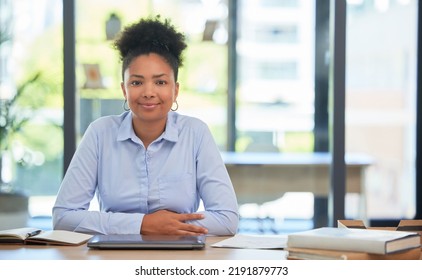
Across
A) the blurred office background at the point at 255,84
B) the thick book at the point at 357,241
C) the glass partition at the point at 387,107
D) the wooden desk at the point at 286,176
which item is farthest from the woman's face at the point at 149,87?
the glass partition at the point at 387,107

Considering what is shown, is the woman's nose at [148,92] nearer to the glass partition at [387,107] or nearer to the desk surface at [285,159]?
the desk surface at [285,159]

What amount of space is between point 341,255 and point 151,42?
3.91 feet

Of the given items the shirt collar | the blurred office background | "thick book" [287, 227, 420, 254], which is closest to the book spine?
"thick book" [287, 227, 420, 254]

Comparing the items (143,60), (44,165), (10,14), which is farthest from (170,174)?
(10,14)

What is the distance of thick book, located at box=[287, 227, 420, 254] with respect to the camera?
1.82 m

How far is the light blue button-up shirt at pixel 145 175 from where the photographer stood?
259cm

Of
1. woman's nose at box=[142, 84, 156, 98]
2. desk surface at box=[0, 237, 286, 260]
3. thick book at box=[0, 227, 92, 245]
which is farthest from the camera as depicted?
woman's nose at box=[142, 84, 156, 98]

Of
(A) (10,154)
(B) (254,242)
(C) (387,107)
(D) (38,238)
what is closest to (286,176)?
(C) (387,107)

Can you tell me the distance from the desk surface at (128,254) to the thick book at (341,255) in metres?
0.05

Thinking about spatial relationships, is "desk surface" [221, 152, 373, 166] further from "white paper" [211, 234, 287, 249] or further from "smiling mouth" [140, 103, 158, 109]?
"white paper" [211, 234, 287, 249]

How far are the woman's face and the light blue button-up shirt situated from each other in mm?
90

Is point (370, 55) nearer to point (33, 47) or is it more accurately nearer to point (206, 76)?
point (206, 76)
